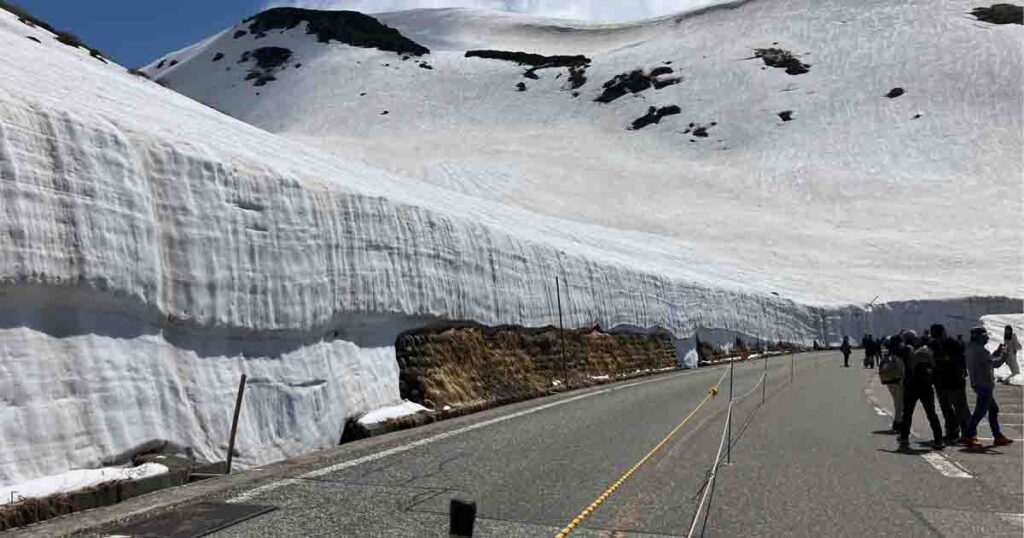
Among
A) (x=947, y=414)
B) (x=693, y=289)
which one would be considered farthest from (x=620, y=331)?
(x=947, y=414)

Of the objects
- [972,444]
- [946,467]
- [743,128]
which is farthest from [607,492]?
[743,128]

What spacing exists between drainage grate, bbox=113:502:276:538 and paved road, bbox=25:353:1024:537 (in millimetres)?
189

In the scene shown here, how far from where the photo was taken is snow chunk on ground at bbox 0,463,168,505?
21.7 ft

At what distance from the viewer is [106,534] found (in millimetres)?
6070

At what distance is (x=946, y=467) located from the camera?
9.94m

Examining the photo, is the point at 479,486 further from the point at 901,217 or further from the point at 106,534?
the point at 901,217

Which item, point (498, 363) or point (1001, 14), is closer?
point (498, 363)

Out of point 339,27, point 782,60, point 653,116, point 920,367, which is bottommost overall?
point 920,367

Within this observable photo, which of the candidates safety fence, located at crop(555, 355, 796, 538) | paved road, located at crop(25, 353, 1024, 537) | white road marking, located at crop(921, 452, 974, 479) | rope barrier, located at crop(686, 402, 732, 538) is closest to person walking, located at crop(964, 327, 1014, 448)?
paved road, located at crop(25, 353, 1024, 537)

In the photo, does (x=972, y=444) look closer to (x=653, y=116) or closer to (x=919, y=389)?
(x=919, y=389)

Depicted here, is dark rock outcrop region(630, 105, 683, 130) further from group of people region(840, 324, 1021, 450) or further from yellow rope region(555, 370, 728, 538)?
yellow rope region(555, 370, 728, 538)

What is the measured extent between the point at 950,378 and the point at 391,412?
25.7ft

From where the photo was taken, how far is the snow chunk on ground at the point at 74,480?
660cm

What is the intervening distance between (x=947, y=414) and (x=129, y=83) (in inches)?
575
